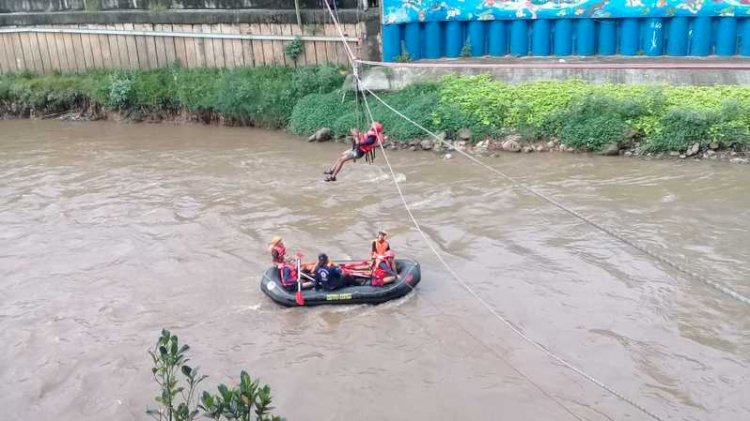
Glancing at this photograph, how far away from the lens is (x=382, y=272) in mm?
9211

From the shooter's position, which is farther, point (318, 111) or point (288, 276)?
point (318, 111)

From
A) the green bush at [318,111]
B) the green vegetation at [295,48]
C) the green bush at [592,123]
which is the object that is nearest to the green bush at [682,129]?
the green bush at [592,123]

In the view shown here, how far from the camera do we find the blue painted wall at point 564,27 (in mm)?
14422

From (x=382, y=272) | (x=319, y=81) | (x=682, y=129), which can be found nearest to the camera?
(x=382, y=272)

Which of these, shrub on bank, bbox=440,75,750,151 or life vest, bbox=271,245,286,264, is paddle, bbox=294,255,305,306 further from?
shrub on bank, bbox=440,75,750,151

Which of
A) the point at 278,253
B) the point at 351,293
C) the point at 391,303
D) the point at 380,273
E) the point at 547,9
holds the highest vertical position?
the point at 547,9

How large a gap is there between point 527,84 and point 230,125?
673cm

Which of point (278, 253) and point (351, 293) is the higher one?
point (278, 253)

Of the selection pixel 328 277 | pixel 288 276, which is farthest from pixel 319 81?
pixel 328 277

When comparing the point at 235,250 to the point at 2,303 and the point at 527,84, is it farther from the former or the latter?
the point at 527,84

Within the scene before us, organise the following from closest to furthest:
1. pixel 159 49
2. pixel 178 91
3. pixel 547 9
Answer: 1. pixel 547 9
2. pixel 178 91
3. pixel 159 49

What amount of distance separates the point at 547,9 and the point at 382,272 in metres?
8.31

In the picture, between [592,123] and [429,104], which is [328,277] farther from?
[592,123]

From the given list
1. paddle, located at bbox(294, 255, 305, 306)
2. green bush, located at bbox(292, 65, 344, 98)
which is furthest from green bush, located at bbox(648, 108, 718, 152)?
paddle, located at bbox(294, 255, 305, 306)
